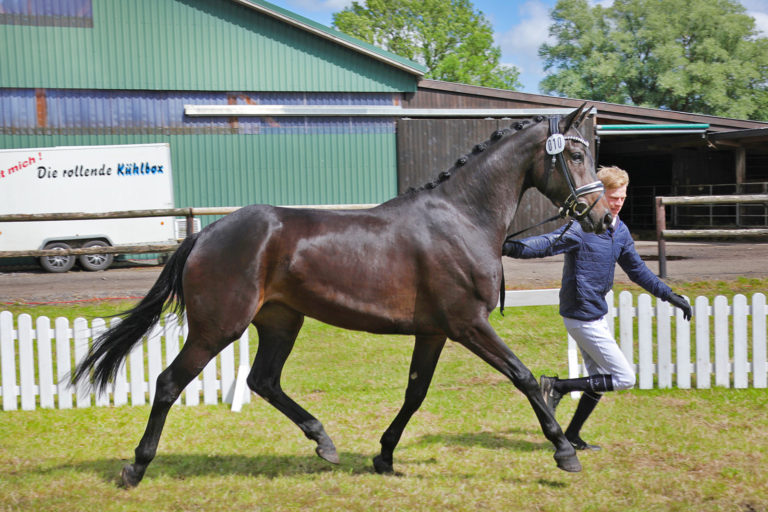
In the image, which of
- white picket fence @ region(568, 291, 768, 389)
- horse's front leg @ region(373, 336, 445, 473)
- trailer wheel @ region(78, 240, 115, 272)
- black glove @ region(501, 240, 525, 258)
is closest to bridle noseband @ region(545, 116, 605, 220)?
black glove @ region(501, 240, 525, 258)

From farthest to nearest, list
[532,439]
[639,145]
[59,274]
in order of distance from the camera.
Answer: [639,145]
[59,274]
[532,439]

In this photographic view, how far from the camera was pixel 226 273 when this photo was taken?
4.21 meters

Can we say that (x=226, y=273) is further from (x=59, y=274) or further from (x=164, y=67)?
(x=164, y=67)

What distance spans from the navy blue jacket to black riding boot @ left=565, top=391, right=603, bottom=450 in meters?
0.64

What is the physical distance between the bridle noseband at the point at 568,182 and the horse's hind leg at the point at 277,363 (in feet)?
6.15

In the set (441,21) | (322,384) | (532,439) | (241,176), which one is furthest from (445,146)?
(441,21)

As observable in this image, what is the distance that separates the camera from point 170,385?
430 centimetres

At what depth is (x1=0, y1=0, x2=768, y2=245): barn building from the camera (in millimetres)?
17156

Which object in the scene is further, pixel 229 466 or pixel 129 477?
pixel 229 466

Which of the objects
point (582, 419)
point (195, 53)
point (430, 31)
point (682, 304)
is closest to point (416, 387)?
point (582, 419)

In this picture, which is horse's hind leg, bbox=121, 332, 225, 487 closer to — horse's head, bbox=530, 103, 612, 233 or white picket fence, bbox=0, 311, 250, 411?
white picket fence, bbox=0, 311, 250, 411

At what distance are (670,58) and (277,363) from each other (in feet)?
140

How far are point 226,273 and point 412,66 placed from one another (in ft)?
49.8

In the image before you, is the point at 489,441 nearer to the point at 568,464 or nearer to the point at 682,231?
the point at 568,464
